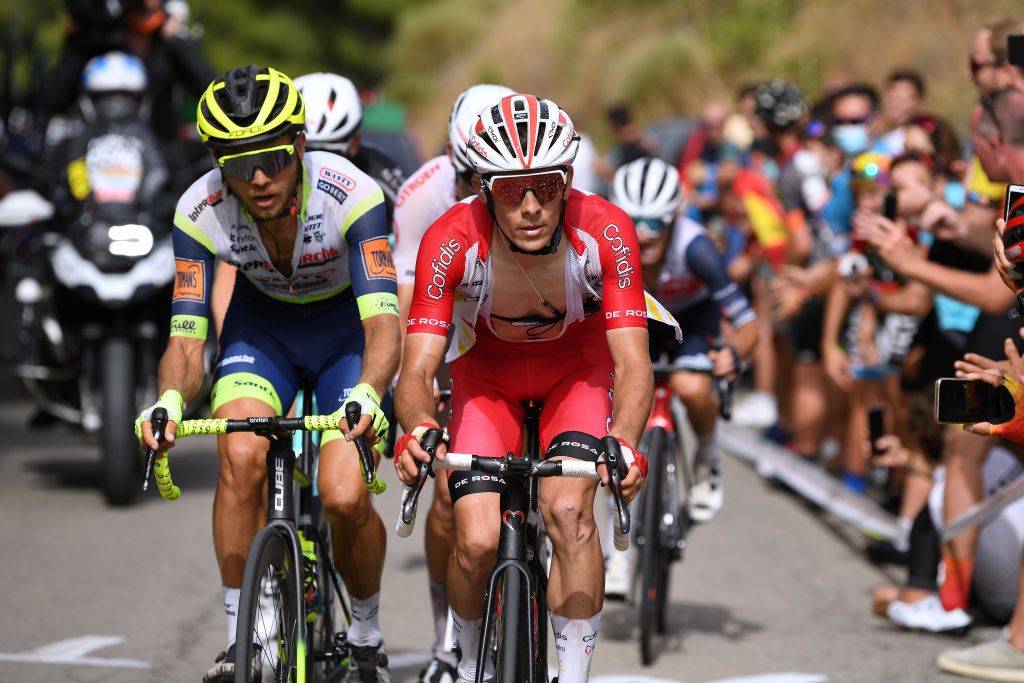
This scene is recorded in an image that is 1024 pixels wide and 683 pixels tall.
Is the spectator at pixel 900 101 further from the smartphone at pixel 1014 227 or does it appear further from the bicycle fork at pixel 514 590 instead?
the bicycle fork at pixel 514 590

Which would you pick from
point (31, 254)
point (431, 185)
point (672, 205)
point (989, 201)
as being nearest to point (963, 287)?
point (989, 201)

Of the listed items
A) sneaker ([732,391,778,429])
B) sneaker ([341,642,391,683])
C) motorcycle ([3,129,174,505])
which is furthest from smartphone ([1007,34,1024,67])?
sneaker ([732,391,778,429])

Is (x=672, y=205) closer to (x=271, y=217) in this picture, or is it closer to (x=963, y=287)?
(x=963, y=287)

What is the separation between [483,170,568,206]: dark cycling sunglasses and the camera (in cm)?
536

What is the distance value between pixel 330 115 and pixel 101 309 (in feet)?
12.0

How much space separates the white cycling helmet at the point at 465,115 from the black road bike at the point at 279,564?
1.69 metres

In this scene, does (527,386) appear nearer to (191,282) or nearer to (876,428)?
(191,282)

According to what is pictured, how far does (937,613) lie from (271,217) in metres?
3.90

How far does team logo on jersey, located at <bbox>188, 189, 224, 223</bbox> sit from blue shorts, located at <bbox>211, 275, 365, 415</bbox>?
50 centimetres

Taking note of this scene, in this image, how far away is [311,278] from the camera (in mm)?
6199

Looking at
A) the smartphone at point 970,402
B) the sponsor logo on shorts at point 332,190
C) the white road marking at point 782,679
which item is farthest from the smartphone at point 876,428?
the sponsor logo on shorts at point 332,190

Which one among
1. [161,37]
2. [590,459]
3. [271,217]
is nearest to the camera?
[590,459]

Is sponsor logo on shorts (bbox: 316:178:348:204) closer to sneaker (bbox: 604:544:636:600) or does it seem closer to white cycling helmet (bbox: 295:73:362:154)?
white cycling helmet (bbox: 295:73:362:154)

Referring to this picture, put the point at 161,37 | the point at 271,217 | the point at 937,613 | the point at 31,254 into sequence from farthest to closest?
1. the point at 161,37
2. the point at 31,254
3. the point at 937,613
4. the point at 271,217
